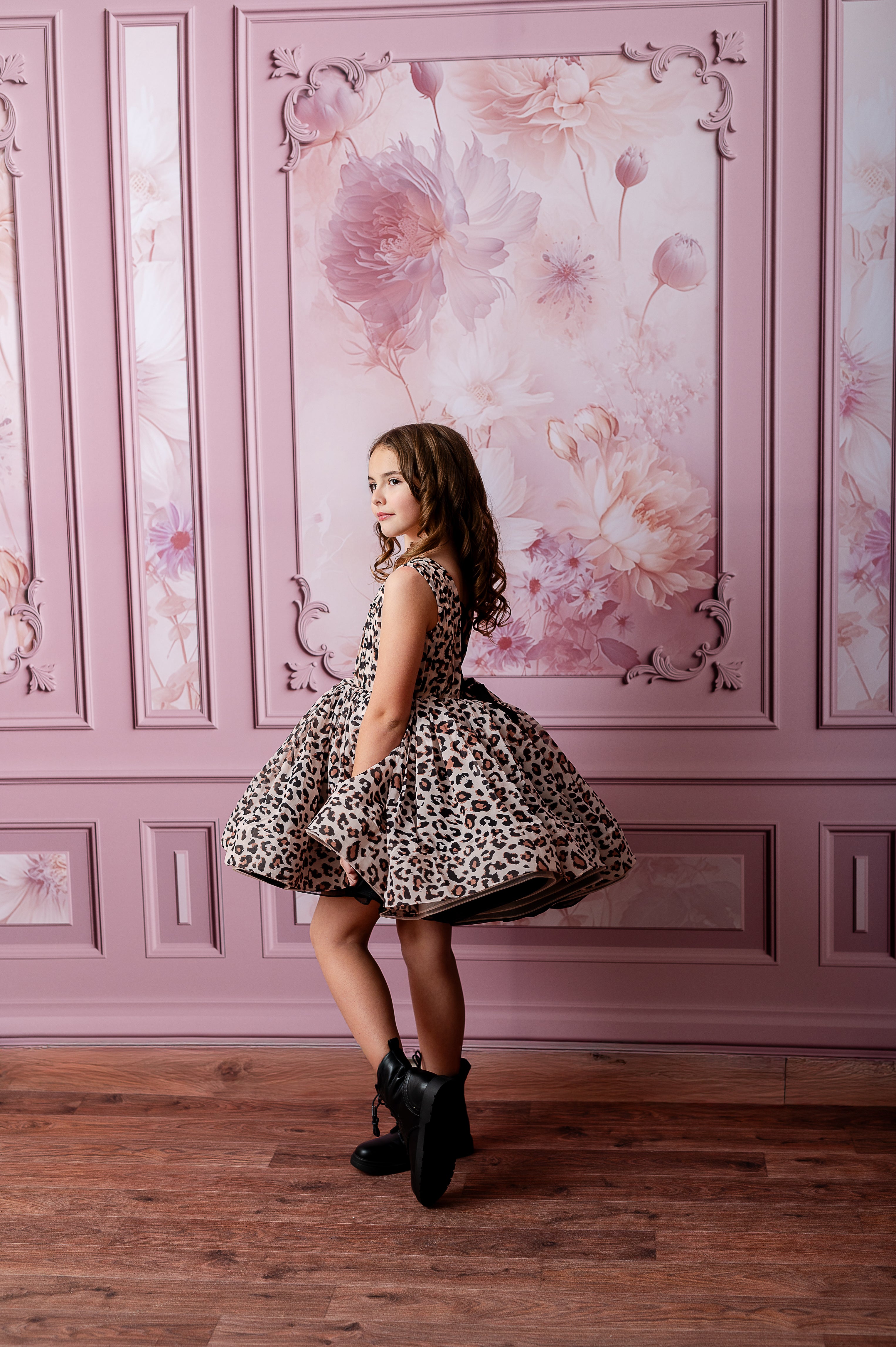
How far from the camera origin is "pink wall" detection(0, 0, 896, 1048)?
258 centimetres

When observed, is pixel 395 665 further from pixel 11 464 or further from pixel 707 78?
pixel 707 78

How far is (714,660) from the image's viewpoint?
2670mm

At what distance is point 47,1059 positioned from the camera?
9.17ft

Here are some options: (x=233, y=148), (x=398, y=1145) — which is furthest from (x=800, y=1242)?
(x=233, y=148)

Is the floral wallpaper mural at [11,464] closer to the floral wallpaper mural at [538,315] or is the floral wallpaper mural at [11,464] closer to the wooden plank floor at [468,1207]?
the floral wallpaper mural at [538,315]

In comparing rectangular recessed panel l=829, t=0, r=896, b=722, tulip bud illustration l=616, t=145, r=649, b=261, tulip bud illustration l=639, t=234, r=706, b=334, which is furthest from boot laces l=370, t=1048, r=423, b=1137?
tulip bud illustration l=616, t=145, r=649, b=261

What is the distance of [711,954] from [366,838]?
1.22 meters

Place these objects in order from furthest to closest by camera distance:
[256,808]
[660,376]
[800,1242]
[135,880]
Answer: [135,880], [660,376], [256,808], [800,1242]

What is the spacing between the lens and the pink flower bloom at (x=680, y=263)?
2592 mm

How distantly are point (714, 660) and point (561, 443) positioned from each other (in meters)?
0.67

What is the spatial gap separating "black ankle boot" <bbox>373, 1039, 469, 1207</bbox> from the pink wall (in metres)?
0.72

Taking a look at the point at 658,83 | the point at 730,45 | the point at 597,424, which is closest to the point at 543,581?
the point at 597,424

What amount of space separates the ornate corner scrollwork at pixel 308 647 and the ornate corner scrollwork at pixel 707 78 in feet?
4.86

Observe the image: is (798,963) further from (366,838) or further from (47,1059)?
(47,1059)
